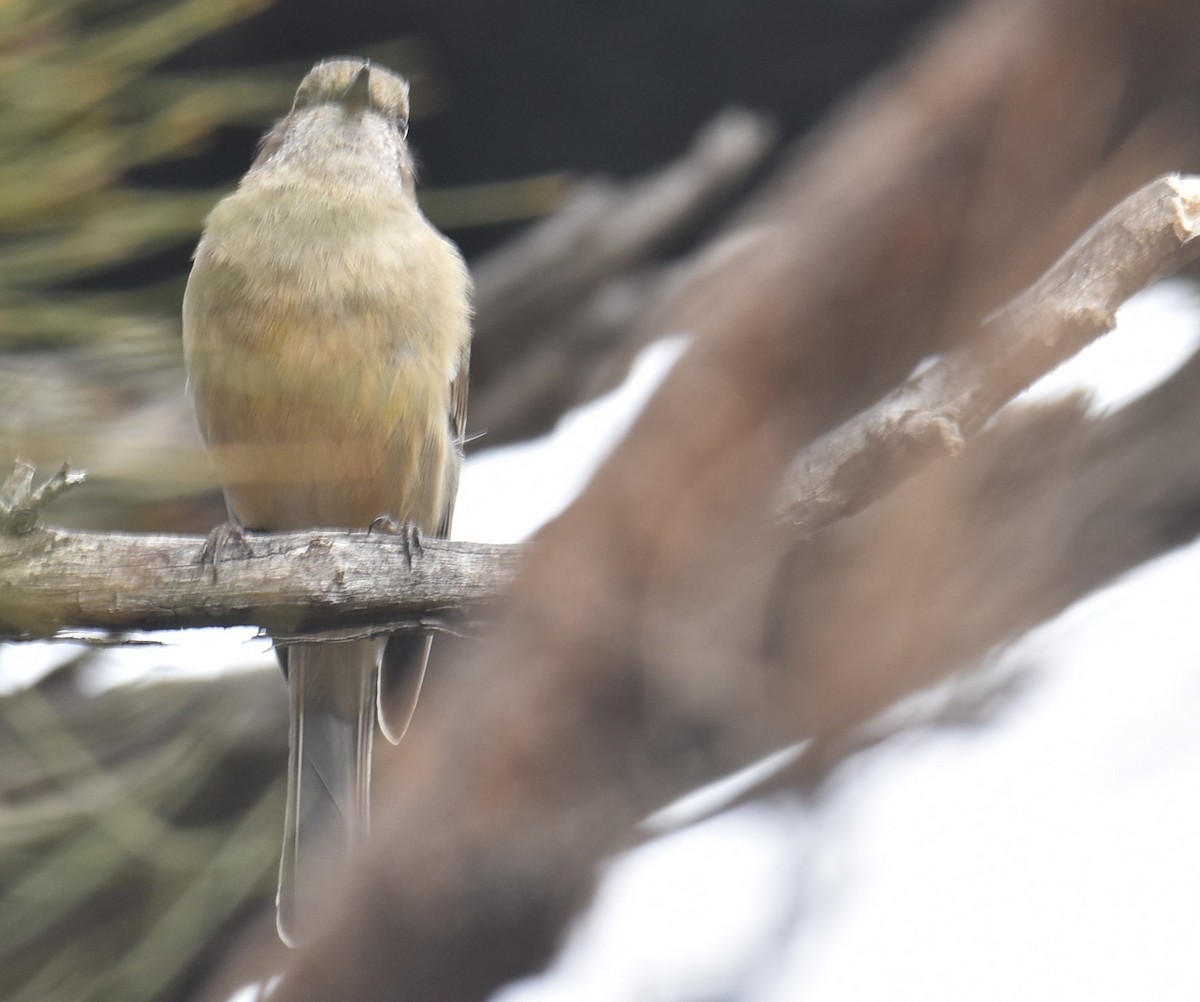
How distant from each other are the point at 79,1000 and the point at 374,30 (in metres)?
2.72

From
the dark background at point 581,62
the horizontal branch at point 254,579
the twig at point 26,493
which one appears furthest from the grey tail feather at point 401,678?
the twig at point 26,493

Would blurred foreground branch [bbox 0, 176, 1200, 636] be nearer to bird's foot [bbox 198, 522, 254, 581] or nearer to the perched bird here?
bird's foot [bbox 198, 522, 254, 581]

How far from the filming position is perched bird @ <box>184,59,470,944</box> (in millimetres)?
2840

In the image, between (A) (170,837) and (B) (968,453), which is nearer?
(B) (968,453)

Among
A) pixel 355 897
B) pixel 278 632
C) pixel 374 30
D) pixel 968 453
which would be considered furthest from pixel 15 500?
pixel 374 30

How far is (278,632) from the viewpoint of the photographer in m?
2.16

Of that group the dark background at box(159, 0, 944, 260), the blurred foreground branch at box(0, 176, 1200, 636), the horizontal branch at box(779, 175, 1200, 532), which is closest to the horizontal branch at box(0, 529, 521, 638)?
the blurred foreground branch at box(0, 176, 1200, 636)

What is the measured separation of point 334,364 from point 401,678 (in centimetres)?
105

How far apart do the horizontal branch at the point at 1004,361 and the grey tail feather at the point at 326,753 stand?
62.5 inches

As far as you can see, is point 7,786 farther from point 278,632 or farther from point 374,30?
point 374,30

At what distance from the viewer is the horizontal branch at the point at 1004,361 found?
1370mm

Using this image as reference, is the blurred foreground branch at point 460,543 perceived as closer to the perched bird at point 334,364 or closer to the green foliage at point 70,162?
the green foliage at point 70,162

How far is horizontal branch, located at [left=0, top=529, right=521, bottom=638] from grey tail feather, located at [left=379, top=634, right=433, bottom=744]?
3.58ft

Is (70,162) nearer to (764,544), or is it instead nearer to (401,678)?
(764,544)
